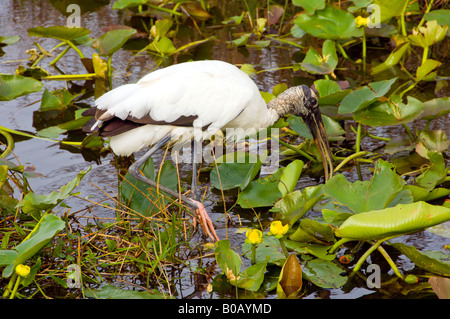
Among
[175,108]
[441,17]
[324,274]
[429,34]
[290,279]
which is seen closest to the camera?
[290,279]

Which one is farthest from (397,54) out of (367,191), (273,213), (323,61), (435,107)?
(367,191)

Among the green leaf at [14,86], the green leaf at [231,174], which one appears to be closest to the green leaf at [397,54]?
the green leaf at [231,174]

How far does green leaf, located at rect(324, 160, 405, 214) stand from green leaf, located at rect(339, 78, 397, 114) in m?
0.92

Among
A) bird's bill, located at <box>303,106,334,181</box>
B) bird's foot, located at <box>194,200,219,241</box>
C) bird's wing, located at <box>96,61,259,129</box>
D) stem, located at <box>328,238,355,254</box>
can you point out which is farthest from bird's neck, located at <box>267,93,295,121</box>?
stem, located at <box>328,238,355,254</box>

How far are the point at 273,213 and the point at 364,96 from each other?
93 centimetres

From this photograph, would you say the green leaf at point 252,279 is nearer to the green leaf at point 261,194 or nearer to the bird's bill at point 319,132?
the green leaf at point 261,194

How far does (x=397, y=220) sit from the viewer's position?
243cm

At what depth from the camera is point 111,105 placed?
127 inches

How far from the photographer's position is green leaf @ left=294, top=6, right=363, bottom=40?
4863 millimetres

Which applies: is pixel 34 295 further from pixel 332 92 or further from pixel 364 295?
pixel 332 92

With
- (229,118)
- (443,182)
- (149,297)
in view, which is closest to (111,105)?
(229,118)

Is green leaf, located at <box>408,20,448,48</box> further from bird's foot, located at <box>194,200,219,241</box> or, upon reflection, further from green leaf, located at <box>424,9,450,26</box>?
bird's foot, located at <box>194,200,219,241</box>
